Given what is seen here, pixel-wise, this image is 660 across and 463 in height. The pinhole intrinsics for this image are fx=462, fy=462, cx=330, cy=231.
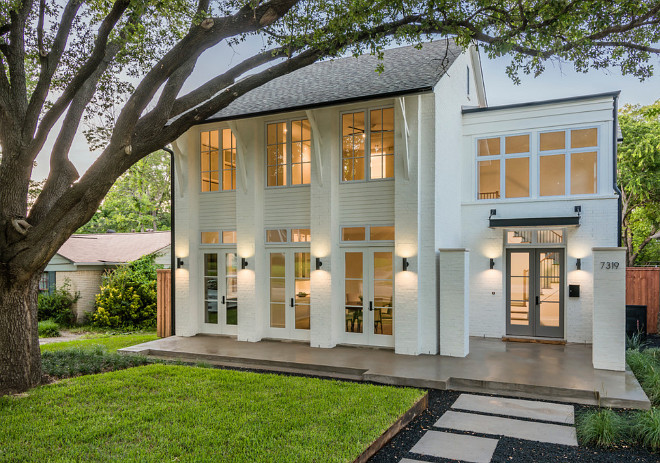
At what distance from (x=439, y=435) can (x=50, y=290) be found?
578 inches

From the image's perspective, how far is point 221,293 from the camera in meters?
11.0

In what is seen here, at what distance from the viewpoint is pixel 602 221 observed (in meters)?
9.98

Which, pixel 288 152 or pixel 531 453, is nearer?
pixel 531 453

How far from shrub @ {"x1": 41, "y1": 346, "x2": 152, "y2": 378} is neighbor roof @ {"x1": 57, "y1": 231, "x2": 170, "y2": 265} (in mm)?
8078

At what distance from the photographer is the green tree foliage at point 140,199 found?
2581 centimetres

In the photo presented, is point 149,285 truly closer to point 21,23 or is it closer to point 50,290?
point 50,290

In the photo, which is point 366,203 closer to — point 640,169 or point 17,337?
point 17,337

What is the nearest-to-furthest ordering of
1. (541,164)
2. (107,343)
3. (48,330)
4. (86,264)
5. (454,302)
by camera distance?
(454,302) → (541,164) → (107,343) → (48,330) → (86,264)

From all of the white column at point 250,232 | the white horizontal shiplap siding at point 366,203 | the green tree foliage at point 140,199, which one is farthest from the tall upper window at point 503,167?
the green tree foliage at point 140,199

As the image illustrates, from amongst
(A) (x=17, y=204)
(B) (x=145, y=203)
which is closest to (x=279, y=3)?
(A) (x=17, y=204)

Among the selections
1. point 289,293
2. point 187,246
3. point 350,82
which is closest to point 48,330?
point 187,246

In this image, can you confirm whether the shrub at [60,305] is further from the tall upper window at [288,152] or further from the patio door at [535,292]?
the patio door at [535,292]

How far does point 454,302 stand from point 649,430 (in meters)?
4.04

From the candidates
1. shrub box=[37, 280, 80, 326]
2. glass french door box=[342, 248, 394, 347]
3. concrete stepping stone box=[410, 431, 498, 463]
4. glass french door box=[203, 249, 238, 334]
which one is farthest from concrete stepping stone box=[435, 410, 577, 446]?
shrub box=[37, 280, 80, 326]
